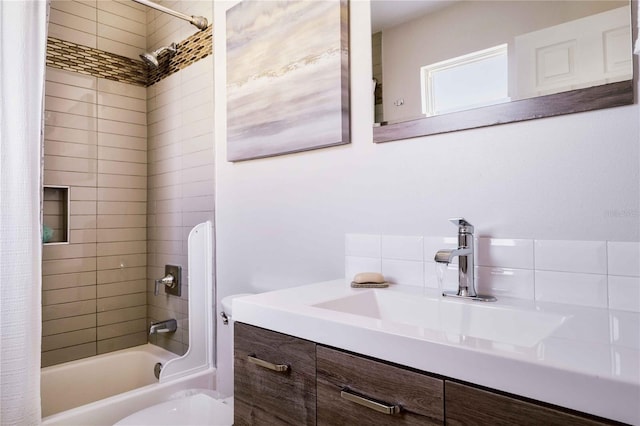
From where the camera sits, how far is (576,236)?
38.9 inches

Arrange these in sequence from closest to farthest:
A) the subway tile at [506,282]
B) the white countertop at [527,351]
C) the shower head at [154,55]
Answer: the white countertop at [527,351], the subway tile at [506,282], the shower head at [154,55]

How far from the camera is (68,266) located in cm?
196

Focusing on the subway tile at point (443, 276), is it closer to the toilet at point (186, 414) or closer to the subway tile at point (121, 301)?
the toilet at point (186, 414)

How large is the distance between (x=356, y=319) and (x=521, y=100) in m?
0.70

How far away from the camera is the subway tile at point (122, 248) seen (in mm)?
2107

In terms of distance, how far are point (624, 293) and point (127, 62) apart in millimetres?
2341

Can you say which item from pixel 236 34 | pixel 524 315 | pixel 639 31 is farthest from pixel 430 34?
pixel 236 34

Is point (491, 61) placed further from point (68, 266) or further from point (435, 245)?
point (68, 266)

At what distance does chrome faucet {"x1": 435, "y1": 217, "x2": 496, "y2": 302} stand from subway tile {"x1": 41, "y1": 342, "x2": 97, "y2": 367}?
1660 millimetres

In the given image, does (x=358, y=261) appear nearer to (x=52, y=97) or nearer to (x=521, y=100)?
(x=521, y=100)

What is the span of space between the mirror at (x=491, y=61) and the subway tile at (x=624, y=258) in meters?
0.32

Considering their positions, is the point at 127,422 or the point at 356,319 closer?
the point at 356,319

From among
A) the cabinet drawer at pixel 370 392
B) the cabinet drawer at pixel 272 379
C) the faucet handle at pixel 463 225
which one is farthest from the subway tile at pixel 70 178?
the faucet handle at pixel 463 225

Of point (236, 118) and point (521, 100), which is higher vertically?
point (236, 118)
